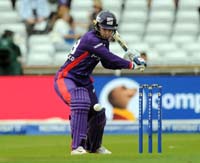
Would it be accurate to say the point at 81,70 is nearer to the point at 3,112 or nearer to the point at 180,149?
the point at 180,149

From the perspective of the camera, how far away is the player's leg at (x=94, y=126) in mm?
10609

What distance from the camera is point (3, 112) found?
53.8ft

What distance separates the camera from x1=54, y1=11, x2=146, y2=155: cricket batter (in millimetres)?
10266

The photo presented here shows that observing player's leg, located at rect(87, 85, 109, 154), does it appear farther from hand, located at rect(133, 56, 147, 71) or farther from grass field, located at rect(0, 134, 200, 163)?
hand, located at rect(133, 56, 147, 71)

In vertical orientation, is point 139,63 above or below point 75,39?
below

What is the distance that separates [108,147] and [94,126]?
7.54 ft

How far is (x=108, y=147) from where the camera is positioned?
12.9m

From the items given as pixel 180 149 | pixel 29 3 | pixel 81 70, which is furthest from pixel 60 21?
pixel 81 70

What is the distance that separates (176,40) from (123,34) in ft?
3.92

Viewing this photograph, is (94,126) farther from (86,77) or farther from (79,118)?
(86,77)

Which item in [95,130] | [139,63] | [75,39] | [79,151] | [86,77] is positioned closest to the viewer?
[79,151]

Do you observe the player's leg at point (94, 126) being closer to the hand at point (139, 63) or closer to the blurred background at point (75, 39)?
the hand at point (139, 63)

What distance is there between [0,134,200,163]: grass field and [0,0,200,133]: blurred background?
3.16 feet

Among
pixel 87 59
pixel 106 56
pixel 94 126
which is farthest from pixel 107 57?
pixel 94 126
